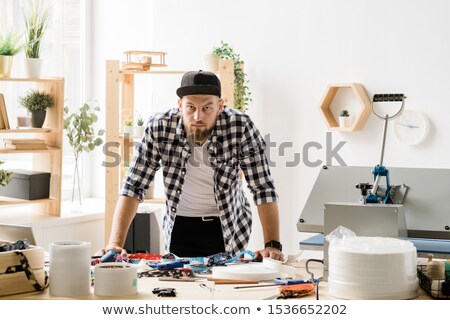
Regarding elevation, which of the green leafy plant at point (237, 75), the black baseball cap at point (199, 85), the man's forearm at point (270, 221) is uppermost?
the green leafy plant at point (237, 75)

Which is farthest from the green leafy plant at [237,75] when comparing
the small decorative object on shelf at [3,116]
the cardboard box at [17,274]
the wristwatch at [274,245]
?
the cardboard box at [17,274]

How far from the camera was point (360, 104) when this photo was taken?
15.8 feet

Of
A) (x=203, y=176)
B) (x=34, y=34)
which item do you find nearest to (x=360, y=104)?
(x=203, y=176)

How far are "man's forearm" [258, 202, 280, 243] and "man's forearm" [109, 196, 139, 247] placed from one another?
0.56 metres

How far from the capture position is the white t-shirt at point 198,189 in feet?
11.1

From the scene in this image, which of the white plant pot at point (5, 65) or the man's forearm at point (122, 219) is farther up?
the white plant pot at point (5, 65)

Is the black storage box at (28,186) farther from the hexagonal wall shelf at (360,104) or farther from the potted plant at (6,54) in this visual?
the hexagonal wall shelf at (360,104)

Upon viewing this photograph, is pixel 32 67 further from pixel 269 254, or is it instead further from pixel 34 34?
pixel 269 254

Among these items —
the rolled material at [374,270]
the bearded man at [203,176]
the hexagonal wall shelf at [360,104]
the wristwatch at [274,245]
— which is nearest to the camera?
the rolled material at [374,270]

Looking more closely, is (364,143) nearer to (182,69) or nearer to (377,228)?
(182,69)

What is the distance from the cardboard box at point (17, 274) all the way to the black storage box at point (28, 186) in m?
2.59

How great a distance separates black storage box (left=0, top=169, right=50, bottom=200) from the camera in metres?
4.79
